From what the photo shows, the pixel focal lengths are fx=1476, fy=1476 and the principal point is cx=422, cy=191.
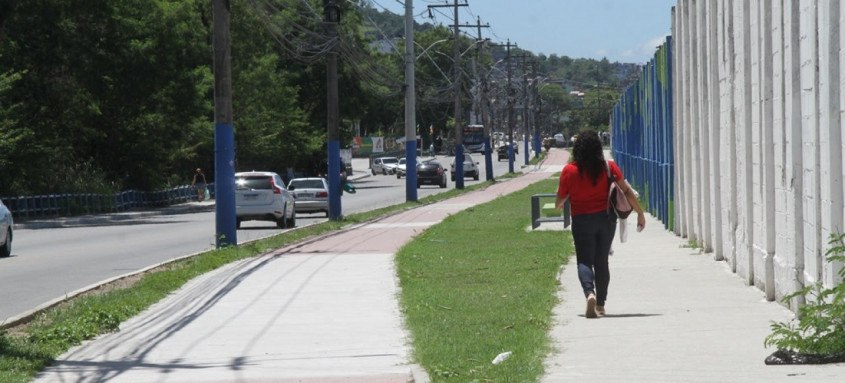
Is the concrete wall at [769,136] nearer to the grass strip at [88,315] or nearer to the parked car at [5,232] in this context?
the grass strip at [88,315]

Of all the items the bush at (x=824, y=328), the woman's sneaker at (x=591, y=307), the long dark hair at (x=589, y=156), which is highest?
the long dark hair at (x=589, y=156)

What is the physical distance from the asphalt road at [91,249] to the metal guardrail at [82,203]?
231 centimetres

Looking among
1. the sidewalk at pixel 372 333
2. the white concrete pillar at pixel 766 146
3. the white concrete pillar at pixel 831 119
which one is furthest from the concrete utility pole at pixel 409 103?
the white concrete pillar at pixel 831 119

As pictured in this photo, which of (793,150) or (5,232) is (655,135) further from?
(793,150)

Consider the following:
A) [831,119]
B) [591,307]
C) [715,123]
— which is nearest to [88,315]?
[591,307]

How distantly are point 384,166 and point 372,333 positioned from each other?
332 feet

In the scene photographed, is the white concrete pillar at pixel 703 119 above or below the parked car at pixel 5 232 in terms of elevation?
above

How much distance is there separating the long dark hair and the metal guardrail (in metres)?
35.0

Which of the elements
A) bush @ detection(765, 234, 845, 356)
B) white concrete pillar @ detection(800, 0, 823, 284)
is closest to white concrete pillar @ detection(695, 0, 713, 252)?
white concrete pillar @ detection(800, 0, 823, 284)

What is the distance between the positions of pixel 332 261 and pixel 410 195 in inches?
1223

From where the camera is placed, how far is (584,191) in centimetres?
1327

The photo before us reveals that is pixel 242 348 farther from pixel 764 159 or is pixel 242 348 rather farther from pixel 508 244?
pixel 508 244

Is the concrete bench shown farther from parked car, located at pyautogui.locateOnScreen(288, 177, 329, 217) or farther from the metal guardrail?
the metal guardrail

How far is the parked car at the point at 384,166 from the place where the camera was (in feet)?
370
